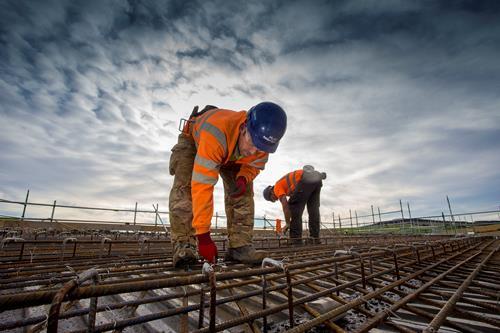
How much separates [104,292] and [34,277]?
183 cm

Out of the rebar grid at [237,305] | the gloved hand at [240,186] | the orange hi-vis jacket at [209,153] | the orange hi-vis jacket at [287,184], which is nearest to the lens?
the rebar grid at [237,305]

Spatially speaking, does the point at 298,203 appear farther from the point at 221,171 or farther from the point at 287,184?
the point at 221,171

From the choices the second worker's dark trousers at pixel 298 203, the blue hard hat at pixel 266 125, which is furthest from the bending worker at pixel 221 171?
the second worker's dark trousers at pixel 298 203

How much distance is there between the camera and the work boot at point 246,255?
242 centimetres

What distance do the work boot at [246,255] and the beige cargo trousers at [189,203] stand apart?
0.17ft

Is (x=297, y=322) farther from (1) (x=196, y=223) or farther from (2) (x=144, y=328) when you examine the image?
(1) (x=196, y=223)

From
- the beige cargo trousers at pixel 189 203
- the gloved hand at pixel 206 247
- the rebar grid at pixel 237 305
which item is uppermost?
the beige cargo trousers at pixel 189 203

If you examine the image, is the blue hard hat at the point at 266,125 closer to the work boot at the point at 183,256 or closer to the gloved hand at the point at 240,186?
the gloved hand at the point at 240,186

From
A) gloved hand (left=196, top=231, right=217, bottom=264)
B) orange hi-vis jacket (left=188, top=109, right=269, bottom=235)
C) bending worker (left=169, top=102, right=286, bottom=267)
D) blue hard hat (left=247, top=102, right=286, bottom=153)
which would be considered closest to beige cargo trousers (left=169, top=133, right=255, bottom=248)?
bending worker (left=169, top=102, right=286, bottom=267)

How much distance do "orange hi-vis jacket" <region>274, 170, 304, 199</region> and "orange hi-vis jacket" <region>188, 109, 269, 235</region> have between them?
3846mm

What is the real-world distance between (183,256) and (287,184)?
439 centimetres

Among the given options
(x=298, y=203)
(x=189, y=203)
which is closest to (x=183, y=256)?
Answer: (x=189, y=203)

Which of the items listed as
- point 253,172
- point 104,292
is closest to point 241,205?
point 253,172

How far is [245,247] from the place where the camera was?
253 cm
